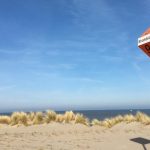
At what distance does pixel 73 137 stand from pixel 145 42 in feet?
23.4

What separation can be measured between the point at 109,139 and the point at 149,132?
2.33 metres

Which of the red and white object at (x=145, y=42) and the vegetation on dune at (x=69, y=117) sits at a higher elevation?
the red and white object at (x=145, y=42)

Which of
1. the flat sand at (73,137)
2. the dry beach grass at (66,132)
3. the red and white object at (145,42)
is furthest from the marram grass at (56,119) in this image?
the red and white object at (145,42)

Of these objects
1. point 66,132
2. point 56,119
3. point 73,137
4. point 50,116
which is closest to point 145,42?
point 73,137

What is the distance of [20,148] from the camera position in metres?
12.1

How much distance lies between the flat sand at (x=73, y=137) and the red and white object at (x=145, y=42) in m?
4.72

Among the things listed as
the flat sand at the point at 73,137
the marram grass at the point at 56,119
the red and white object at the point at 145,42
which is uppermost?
the red and white object at the point at 145,42

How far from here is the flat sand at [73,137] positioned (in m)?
12.7

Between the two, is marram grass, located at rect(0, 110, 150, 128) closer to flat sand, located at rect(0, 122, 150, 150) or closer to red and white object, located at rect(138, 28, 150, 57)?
flat sand, located at rect(0, 122, 150, 150)

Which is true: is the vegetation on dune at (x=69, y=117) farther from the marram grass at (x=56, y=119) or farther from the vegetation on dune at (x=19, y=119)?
the vegetation on dune at (x=19, y=119)

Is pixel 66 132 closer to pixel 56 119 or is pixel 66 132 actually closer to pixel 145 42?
pixel 56 119

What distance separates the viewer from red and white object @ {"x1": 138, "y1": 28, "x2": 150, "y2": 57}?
848 centimetres

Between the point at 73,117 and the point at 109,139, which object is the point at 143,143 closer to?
the point at 109,139

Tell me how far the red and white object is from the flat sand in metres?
4.72
